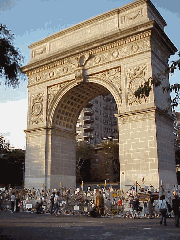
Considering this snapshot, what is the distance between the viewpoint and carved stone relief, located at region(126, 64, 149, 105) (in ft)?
64.8

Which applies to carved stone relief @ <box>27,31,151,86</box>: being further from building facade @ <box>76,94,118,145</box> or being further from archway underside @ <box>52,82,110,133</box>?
building facade @ <box>76,94,118,145</box>

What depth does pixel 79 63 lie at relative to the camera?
2328 centimetres

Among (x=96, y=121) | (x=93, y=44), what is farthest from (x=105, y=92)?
(x=96, y=121)

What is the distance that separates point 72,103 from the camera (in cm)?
2561

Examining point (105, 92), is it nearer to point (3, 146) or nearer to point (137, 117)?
point (137, 117)

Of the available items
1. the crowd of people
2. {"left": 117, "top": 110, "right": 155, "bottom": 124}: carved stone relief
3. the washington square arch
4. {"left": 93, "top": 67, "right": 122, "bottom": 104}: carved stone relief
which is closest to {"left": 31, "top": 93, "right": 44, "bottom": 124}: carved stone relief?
the washington square arch

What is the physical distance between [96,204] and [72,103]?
11856mm

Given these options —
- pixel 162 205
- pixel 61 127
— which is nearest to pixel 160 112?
pixel 162 205

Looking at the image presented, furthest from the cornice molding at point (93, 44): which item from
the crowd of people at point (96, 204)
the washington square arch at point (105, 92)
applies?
the crowd of people at point (96, 204)

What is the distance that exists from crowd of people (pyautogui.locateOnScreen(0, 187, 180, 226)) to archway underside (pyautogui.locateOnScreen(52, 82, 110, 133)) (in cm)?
683

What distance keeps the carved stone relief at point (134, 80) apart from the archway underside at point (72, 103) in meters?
3.80

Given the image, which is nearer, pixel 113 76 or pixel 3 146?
pixel 113 76

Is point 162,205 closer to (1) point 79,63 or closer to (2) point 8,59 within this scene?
(2) point 8,59

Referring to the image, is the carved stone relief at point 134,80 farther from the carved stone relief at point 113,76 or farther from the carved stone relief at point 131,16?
the carved stone relief at point 131,16
